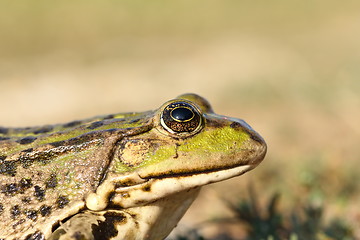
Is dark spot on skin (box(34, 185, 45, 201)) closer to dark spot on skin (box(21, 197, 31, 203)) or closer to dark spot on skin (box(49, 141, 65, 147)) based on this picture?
dark spot on skin (box(21, 197, 31, 203))

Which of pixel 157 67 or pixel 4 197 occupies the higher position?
pixel 157 67

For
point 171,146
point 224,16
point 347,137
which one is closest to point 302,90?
point 347,137

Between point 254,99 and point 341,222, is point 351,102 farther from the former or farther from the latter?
point 341,222

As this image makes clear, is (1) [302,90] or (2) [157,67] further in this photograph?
(2) [157,67]

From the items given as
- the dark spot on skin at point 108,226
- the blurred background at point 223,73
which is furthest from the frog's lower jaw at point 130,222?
the blurred background at point 223,73

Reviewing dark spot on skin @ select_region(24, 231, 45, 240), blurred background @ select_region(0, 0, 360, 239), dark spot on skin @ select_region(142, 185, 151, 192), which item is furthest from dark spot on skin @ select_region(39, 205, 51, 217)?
blurred background @ select_region(0, 0, 360, 239)
